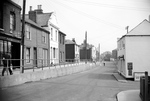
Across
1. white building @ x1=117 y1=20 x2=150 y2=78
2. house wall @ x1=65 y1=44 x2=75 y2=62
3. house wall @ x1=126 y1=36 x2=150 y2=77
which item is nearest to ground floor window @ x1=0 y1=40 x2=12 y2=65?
white building @ x1=117 y1=20 x2=150 y2=78

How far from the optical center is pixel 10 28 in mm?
16297

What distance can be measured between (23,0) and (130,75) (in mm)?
14440

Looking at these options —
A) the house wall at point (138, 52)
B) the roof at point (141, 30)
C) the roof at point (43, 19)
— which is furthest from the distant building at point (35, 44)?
the roof at point (141, 30)

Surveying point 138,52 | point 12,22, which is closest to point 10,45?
point 12,22

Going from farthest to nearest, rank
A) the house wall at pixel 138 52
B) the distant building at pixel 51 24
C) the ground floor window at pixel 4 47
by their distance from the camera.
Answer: the distant building at pixel 51 24 → the house wall at pixel 138 52 → the ground floor window at pixel 4 47

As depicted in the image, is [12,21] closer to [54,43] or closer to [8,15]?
[8,15]

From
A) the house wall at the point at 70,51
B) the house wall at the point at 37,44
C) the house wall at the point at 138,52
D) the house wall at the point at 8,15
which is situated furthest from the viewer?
the house wall at the point at 70,51

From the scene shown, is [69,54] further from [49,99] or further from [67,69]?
[49,99]

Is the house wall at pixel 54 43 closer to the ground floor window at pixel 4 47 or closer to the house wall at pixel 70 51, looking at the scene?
the ground floor window at pixel 4 47

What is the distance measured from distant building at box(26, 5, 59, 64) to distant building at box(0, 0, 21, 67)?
7.93 m

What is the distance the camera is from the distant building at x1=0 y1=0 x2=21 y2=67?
1485cm

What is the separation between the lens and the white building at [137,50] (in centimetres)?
1909

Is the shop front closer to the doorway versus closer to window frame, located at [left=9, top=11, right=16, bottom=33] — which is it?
the doorway

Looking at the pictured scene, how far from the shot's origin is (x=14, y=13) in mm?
16938
